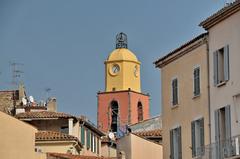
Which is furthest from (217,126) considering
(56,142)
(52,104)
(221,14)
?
(52,104)

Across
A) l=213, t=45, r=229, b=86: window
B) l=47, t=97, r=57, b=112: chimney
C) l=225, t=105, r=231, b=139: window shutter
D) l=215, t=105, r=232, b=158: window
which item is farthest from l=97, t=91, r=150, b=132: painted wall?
l=225, t=105, r=231, b=139: window shutter

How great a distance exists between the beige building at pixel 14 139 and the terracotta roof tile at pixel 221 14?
10026 millimetres

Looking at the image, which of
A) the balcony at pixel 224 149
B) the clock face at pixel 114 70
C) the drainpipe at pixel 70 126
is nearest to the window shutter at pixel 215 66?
the balcony at pixel 224 149

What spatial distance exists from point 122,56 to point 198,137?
9552cm

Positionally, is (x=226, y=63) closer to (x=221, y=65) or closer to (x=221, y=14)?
(x=221, y=65)

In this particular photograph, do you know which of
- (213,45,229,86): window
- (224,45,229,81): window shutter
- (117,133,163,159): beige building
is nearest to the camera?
(224,45,229,81): window shutter

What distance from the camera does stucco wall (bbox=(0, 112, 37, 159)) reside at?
49250 mm

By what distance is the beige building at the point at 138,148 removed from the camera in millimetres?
56000

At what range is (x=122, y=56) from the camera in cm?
14275

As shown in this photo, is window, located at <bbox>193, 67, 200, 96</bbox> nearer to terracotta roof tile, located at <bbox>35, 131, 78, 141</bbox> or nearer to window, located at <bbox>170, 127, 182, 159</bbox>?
window, located at <bbox>170, 127, 182, 159</bbox>

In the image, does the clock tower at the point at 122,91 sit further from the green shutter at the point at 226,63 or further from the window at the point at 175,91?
the green shutter at the point at 226,63

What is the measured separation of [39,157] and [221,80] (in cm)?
1388

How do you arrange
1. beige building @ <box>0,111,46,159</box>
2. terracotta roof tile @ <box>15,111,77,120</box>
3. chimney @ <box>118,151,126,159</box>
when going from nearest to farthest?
beige building @ <box>0,111,46,159</box>, chimney @ <box>118,151,126,159</box>, terracotta roof tile @ <box>15,111,77,120</box>

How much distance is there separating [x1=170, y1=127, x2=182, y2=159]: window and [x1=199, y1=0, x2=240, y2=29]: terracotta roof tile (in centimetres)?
593
